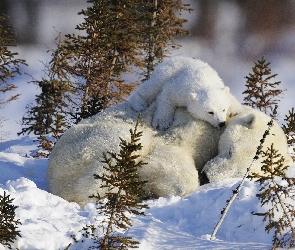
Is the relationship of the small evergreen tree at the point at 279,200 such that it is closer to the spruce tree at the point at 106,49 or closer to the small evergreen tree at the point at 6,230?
the small evergreen tree at the point at 6,230

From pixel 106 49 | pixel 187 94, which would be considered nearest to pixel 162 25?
pixel 106 49

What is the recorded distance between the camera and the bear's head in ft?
29.3

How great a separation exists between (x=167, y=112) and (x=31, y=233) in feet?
15.6

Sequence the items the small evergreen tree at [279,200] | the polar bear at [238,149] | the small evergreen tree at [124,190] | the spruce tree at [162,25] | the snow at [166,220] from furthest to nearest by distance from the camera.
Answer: the spruce tree at [162,25] → the polar bear at [238,149] → the small evergreen tree at [279,200] → the snow at [166,220] → the small evergreen tree at [124,190]

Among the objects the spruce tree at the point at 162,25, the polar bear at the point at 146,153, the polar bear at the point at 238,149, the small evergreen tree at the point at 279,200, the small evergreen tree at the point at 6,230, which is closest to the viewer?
the small evergreen tree at the point at 6,230

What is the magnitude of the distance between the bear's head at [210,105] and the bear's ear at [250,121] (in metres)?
0.39

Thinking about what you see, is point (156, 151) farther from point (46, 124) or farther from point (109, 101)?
point (46, 124)

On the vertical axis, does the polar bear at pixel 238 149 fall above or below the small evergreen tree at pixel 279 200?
below

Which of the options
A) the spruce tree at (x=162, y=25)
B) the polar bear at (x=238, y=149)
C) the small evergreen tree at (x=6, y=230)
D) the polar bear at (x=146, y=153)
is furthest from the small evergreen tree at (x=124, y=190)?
the spruce tree at (x=162, y=25)

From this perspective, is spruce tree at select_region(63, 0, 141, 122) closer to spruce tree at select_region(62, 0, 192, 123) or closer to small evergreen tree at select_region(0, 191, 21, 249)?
spruce tree at select_region(62, 0, 192, 123)

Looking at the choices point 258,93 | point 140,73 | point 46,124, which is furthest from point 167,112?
point 46,124

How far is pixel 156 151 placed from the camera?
880 cm

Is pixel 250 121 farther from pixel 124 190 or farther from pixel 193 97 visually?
pixel 124 190

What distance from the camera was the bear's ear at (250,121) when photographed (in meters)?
8.80
